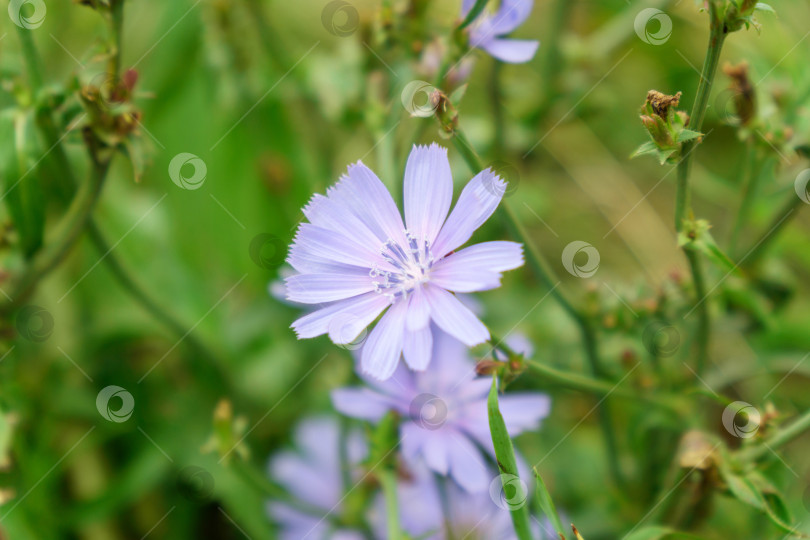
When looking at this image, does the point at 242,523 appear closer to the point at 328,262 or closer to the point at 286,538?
the point at 286,538

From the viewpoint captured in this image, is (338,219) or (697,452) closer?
(338,219)

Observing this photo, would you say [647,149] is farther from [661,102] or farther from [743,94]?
[743,94]
